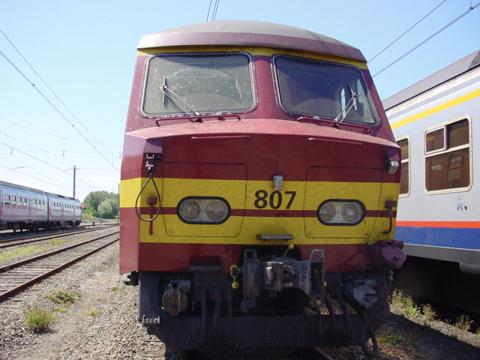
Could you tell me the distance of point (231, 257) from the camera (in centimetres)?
402

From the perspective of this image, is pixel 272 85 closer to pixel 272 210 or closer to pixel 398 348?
pixel 272 210

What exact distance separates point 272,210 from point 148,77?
183cm

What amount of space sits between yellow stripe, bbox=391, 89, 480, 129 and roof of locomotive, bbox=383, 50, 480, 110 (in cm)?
35

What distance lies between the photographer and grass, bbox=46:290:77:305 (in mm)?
8938

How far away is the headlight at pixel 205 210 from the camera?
396 centimetres

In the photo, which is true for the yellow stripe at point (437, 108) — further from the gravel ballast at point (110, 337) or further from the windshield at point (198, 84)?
the windshield at point (198, 84)

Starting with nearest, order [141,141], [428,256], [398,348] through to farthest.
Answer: [141,141] < [398,348] < [428,256]

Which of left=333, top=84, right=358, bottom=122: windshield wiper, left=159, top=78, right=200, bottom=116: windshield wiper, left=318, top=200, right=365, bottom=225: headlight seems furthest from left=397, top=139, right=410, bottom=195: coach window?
left=159, top=78, right=200, bottom=116: windshield wiper

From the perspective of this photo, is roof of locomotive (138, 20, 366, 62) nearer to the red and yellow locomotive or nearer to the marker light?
the red and yellow locomotive

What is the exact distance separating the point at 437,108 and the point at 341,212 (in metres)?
3.78

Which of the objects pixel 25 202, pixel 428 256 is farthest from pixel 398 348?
pixel 25 202

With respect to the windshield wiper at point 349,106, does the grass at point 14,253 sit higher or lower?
lower

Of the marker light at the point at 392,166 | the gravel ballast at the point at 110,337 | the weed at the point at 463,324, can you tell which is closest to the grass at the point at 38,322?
the gravel ballast at the point at 110,337

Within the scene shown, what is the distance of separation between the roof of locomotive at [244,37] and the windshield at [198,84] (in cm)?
14
